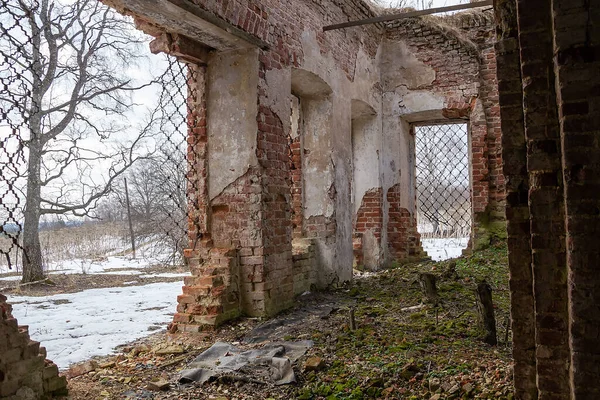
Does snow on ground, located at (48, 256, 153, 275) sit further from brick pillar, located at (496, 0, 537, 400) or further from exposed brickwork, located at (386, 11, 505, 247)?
brick pillar, located at (496, 0, 537, 400)

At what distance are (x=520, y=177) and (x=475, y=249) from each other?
6346mm

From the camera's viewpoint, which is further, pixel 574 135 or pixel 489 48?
pixel 489 48

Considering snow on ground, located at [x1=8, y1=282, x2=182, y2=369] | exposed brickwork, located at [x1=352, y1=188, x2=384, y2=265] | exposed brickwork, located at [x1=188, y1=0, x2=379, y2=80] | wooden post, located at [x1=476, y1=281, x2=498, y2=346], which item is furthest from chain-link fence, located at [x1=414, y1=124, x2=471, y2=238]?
wooden post, located at [x1=476, y1=281, x2=498, y2=346]

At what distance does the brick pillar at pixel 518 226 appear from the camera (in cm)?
204

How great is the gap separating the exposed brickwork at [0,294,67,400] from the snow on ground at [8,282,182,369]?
0.92 m

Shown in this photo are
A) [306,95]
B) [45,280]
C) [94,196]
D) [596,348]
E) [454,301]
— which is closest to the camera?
[596,348]

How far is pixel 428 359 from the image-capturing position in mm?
3154

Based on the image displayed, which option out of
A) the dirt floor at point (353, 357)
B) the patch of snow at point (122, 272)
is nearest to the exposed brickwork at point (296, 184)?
the dirt floor at point (353, 357)

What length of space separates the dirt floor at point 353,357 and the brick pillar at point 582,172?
0.79 m

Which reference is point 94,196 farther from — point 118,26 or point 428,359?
point 428,359

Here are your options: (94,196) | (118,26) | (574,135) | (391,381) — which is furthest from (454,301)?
(118,26)

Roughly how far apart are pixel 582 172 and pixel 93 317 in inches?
207

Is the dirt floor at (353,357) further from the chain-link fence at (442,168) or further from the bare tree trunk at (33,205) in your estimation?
the bare tree trunk at (33,205)

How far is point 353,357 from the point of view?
338 cm
